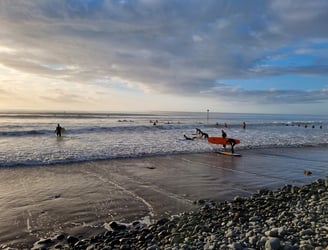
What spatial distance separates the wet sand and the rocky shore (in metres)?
0.70

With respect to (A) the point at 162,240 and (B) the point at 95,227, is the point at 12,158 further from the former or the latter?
(A) the point at 162,240

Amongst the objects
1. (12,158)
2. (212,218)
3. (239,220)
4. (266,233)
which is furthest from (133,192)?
(12,158)

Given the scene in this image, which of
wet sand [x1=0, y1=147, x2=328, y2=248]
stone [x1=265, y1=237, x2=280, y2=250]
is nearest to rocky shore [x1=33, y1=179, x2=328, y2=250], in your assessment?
stone [x1=265, y1=237, x2=280, y2=250]

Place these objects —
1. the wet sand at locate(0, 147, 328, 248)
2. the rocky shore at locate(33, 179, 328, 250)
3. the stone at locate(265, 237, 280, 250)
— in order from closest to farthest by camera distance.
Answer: the stone at locate(265, 237, 280, 250), the rocky shore at locate(33, 179, 328, 250), the wet sand at locate(0, 147, 328, 248)

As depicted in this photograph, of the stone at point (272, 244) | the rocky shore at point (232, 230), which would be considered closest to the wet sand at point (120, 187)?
the rocky shore at point (232, 230)

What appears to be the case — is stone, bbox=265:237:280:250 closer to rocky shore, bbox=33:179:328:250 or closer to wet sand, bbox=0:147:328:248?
rocky shore, bbox=33:179:328:250

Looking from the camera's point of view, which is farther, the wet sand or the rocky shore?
the wet sand

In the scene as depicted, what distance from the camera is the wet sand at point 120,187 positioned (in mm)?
7469

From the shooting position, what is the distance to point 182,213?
25.9 feet

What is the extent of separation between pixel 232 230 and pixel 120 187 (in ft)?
18.9

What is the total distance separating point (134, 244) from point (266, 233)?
2595mm

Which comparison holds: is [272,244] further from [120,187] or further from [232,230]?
[120,187]

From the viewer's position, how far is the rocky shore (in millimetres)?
5066

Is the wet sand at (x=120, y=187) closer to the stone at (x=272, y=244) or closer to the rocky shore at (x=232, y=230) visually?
the rocky shore at (x=232, y=230)
